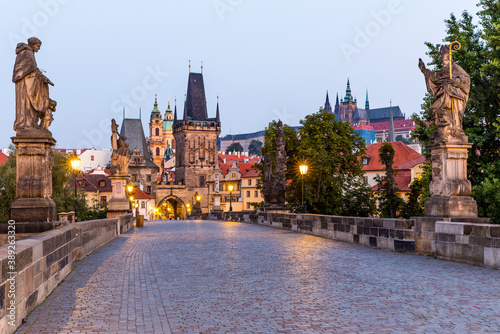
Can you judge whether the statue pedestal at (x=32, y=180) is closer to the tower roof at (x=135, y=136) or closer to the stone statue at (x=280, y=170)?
the stone statue at (x=280, y=170)

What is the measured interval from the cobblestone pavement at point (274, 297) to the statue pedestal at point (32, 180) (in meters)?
1.30

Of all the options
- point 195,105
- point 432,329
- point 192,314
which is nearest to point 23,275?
point 192,314

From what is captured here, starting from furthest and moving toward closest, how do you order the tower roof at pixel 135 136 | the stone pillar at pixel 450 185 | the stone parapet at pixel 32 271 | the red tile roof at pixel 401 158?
the tower roof at pixel 135 136 < the red tile roof at pixel 401 158 < the stone pillar at pixel 450 185 < the stone parapet at pixel 32 271

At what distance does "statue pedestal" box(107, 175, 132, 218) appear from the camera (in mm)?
28375

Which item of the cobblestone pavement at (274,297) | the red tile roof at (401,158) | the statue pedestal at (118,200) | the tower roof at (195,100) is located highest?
the tower roof at (195,100)

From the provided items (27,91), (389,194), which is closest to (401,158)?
(389,194)

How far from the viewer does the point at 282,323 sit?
6.26 m

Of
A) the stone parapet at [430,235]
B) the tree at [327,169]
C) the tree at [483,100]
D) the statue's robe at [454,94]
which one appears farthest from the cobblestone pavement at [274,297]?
the tree at [327,169]

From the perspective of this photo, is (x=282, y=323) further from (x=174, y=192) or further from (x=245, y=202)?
(x=174, y=192)

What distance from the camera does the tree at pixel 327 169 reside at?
49312mm

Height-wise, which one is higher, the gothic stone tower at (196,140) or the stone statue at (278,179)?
the gothic stone tower at (196,140)

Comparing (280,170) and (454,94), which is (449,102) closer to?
(454,94)

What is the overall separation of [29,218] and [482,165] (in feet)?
64.0

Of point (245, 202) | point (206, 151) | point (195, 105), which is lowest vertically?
point (245, 202)
